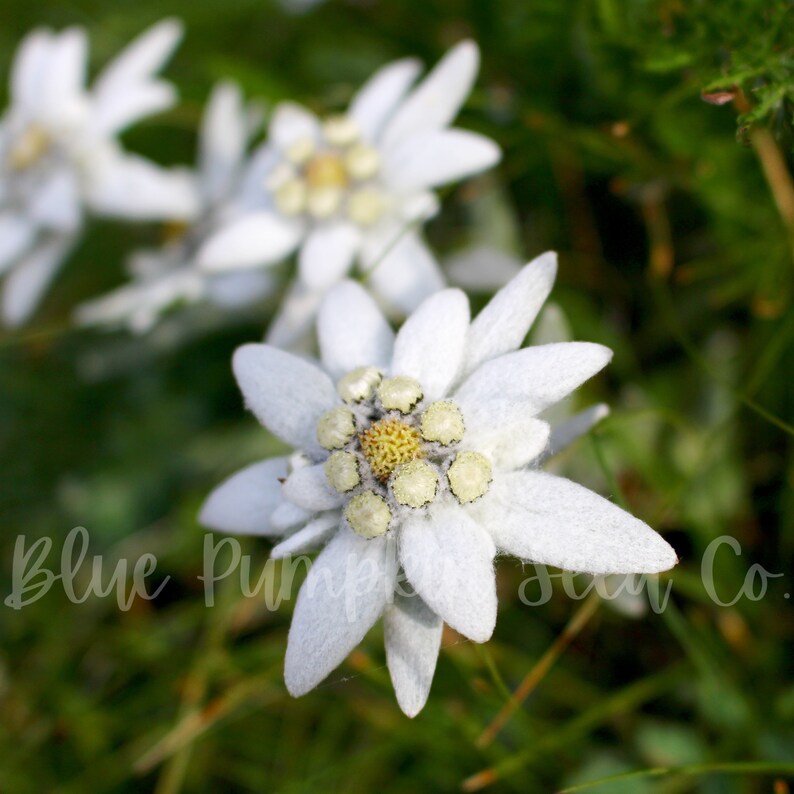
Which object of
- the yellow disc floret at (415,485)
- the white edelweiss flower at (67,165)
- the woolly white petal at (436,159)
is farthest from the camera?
the white edelweiss flower at (67,165)

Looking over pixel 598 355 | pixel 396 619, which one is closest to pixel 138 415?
pixel 396 619

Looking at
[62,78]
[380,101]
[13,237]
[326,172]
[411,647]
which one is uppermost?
[62,78]

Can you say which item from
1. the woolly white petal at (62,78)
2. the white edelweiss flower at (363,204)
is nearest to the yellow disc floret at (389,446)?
the white edelweiss flower at (363,204)

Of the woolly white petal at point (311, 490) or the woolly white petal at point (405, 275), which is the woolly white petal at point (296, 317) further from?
the woolly white petal at point (311, 490)

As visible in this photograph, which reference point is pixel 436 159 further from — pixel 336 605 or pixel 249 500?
pixel 336 605

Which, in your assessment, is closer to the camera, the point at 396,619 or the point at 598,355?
the point at 598,355

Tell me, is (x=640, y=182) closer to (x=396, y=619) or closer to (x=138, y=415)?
(x=396, y=619)

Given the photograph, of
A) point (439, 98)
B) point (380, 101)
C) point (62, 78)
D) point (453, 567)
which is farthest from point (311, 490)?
point (62, 78)
